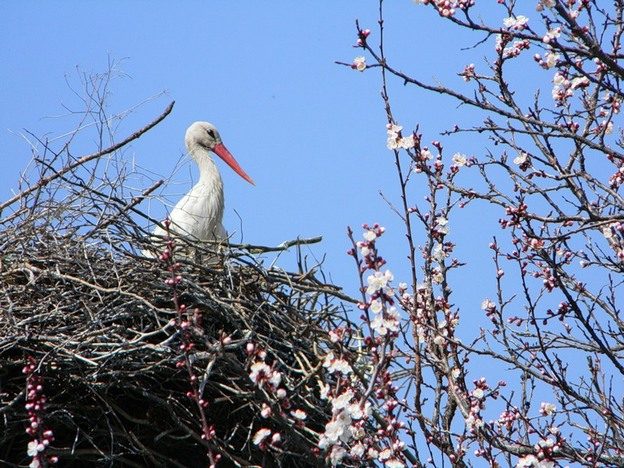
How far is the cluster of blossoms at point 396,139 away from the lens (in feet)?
13.4

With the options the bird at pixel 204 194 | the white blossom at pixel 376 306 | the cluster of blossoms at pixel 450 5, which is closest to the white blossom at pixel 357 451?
the white blossom at pixel 376 306

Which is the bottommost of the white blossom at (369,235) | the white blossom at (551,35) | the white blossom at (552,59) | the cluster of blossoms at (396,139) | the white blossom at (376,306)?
the white blossom at (376,306)

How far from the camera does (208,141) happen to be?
741 cm

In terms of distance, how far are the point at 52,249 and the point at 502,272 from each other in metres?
1.98

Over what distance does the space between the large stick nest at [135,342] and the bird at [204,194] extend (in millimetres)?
484

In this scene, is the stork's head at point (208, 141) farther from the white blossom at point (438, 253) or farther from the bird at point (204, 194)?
the white blossom at point (438, 253)

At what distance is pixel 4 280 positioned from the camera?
15.4ft

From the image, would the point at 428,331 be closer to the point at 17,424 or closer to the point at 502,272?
the point at 502,272

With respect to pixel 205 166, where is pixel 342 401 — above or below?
below

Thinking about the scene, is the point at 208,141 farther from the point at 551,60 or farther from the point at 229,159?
the point at 551,60

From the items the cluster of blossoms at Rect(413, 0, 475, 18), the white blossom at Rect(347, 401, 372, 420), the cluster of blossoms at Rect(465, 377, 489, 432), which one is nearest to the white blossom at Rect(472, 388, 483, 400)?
the cluster of blossoms at Rect(465, 377, 489, 432)

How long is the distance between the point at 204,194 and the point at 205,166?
0.62 meters

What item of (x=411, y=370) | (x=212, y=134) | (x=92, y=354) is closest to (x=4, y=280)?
(x=92, y=354)

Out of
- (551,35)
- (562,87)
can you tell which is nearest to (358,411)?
(551,35)
